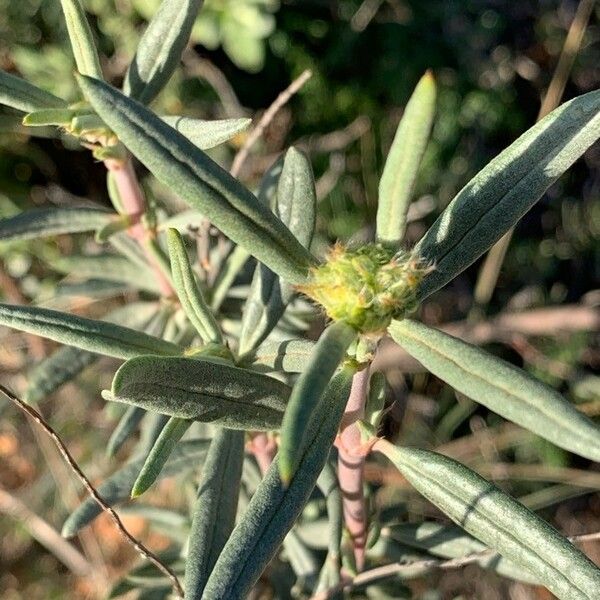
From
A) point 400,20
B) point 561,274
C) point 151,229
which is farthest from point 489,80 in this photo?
point 151,229

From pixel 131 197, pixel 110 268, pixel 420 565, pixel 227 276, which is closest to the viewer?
pixel 420 565

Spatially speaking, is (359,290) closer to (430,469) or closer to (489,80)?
(430,469)

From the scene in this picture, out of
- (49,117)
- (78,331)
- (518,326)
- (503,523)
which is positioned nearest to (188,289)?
(78,331)

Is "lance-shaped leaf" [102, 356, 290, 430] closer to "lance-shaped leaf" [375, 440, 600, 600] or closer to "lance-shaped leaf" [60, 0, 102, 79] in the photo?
"lance-shaped leaf" [375, 440, 600, 600]

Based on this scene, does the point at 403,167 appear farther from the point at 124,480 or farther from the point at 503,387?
the point at 124,480

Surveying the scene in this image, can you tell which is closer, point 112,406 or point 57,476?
point 112,406

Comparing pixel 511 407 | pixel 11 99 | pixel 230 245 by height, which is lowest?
pixel 511 407

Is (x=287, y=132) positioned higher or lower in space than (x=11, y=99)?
higher

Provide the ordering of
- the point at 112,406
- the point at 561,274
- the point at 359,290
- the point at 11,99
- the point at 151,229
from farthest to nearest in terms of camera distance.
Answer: the point at 561,274 < the point at 112,406 < the point at 151,229 < the point at 11,99 < the point at 359,290
